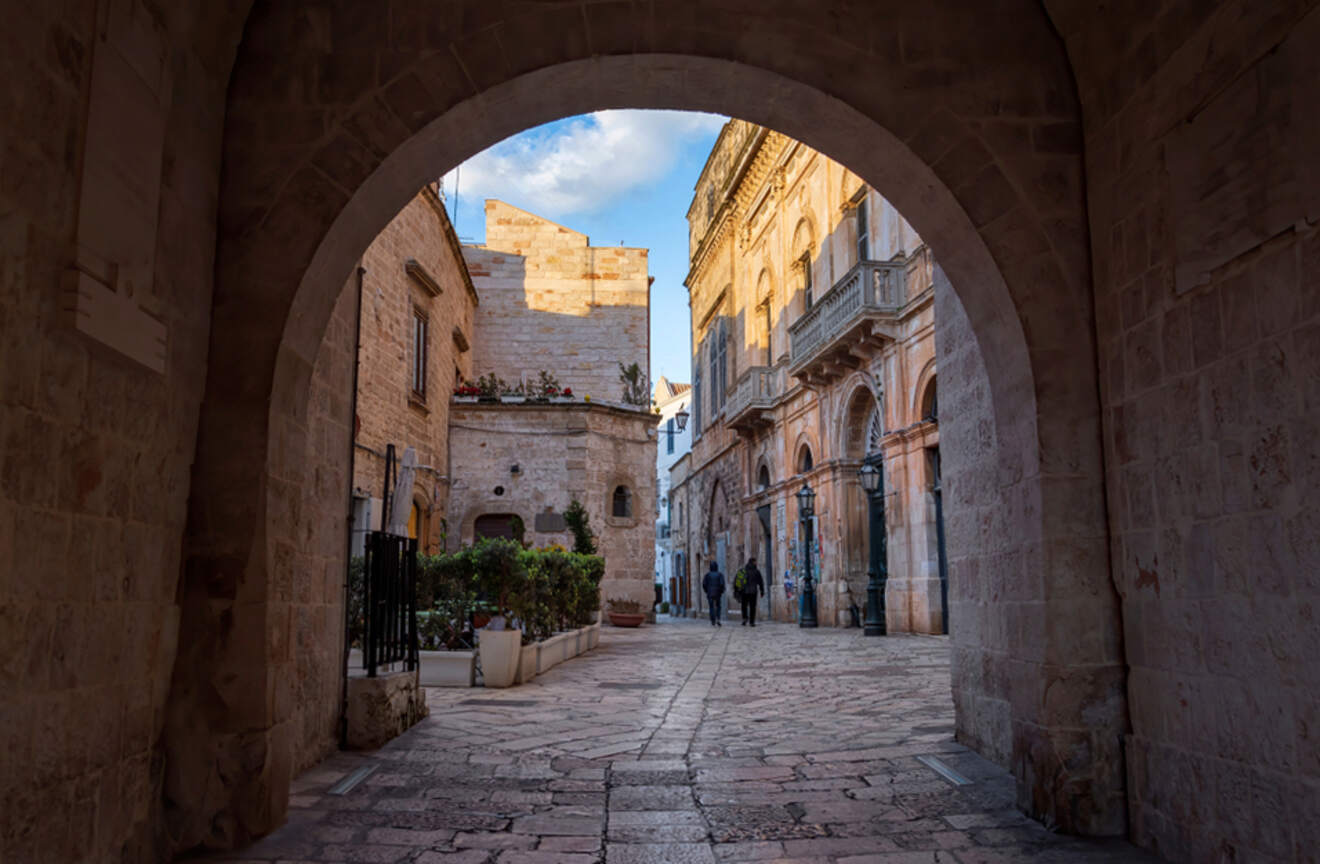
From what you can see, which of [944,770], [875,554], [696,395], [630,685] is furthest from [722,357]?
[944,770]

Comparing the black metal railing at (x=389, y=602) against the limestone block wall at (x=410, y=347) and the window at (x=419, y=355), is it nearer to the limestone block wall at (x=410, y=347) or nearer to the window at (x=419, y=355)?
the limestone block wall at (x=410, y=347)

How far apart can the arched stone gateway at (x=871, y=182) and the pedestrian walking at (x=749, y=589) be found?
56.8ft

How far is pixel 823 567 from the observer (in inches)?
827

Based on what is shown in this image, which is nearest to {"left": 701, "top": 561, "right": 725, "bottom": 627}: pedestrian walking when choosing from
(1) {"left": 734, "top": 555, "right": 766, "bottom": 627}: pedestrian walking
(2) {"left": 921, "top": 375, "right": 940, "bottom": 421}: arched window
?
(1) {"left": 734, "top": 555, "right": 766, "bottom": 627}: pedestrian walking

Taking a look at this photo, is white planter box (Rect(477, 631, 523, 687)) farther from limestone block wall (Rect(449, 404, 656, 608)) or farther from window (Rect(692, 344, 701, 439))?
window (Rect(692, 344, 701, 439))

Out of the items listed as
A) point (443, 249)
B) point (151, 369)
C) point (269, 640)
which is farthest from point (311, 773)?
point (443, 249)

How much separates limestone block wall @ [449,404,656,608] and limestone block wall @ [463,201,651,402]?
483 cm

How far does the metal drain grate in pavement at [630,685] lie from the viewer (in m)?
9.20

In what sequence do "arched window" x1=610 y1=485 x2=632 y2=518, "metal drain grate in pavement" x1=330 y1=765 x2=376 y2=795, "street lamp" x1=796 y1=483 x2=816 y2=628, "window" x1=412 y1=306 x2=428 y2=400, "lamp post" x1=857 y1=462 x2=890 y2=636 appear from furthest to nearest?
"arched window" x1=610 y1=485 x2=632 y2=518 < "street lamp" x1=796 y1=483 x2=816 y2=628 < "window" x1=412 y1=306 x2=428 y2=400 < "lamp post" x1=857 y1=462 x2=890 y2=636 < "metal drain grate in pavement" x1=330 y1=765 x2=376 y2=795

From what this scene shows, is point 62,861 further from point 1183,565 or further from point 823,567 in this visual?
point 823,567

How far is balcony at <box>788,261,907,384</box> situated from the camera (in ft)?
57.3

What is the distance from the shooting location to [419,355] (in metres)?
18.2

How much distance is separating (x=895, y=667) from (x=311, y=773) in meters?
7.29

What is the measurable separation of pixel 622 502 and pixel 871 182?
62.5ft
